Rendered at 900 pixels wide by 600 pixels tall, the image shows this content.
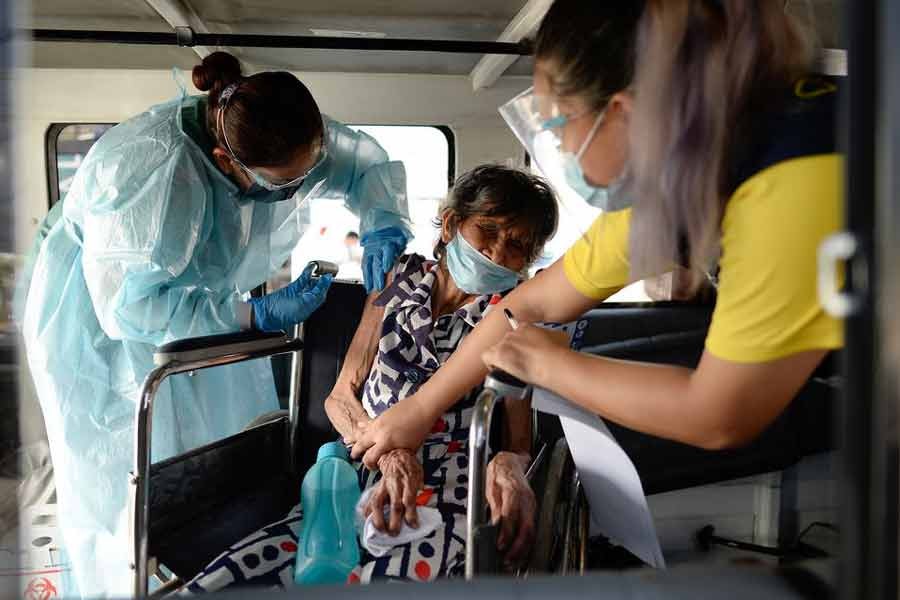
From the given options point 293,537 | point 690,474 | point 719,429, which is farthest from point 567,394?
point 690,474

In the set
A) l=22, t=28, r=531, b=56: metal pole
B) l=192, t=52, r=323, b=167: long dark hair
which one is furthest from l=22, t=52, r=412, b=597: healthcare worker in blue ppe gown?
l=22, t=28, r=531, b=56: metal pole

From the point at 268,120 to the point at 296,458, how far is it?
3.45ft

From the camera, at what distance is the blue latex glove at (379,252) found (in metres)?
2.06

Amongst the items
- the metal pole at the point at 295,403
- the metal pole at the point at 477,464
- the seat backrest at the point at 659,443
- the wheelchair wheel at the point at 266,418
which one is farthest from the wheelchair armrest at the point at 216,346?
the seat backrest at the point at 659,443

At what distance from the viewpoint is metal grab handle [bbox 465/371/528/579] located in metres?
1.17

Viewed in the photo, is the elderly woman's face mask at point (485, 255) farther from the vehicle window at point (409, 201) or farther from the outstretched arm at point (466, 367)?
the vehicle window at point (409, 201)

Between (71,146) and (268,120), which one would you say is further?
(71,146)

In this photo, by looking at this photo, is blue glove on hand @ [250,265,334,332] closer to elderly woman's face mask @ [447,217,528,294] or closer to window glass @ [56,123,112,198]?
elderly woman's face mask @ [447,217,528,294]

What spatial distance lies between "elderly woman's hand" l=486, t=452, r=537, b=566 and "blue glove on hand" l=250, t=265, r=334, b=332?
0.74 meters

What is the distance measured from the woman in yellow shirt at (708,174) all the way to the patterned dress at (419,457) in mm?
598

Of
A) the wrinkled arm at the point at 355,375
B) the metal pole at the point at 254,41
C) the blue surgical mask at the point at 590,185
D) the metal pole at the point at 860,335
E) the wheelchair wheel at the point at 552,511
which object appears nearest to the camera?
the metal pole at the point at 860,335

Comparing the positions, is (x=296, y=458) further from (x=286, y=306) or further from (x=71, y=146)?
(x=71, y=146)

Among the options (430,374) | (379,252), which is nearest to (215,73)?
(379,252)

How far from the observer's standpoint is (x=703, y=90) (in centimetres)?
95
